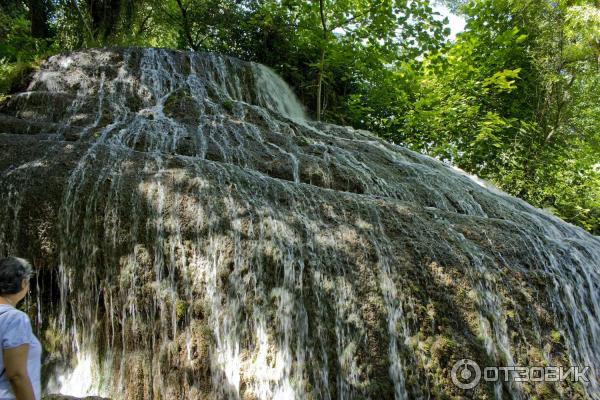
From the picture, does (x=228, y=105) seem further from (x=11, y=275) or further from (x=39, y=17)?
(x=39, y=17)

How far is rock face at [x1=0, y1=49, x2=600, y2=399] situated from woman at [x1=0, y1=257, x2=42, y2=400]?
1400 mm

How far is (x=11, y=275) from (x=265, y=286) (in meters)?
1.90

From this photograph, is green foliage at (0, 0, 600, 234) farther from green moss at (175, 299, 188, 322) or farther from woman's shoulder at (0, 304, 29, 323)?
woman's shoulder at (0, 304, 29, 323)

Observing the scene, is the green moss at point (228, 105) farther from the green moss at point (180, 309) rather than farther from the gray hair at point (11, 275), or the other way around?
the gray hair at point (11, 275)

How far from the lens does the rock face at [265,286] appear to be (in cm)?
331

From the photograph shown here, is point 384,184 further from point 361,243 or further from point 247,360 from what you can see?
point 247,360

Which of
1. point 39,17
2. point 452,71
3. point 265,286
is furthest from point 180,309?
point 39,17

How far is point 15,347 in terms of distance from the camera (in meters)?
1.87

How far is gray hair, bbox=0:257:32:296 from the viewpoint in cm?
199

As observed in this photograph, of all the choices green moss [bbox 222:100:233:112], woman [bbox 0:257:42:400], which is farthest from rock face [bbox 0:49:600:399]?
green moss [bbox 222:100:233:112]

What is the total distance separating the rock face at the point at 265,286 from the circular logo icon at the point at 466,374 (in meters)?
0.05

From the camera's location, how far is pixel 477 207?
594cm

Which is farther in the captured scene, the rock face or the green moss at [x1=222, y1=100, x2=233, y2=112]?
the green moss at [x1=222, y1=100, x2=233, y2=112]

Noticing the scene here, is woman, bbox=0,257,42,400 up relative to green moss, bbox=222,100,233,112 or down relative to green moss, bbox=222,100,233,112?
down
